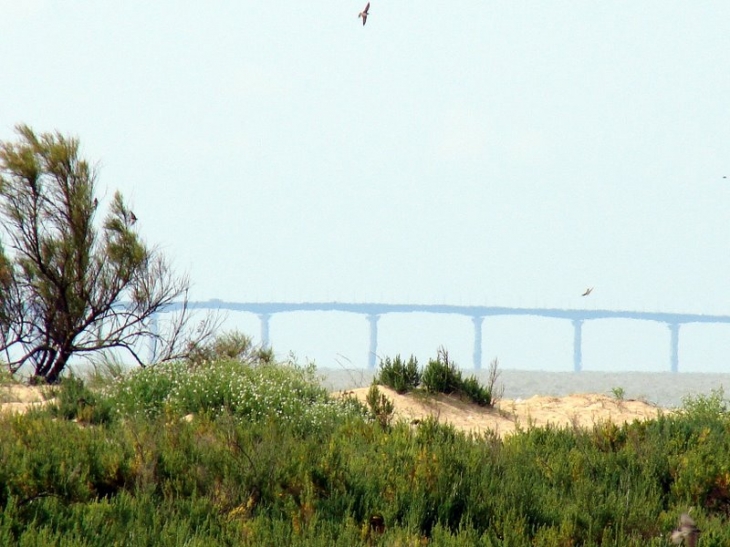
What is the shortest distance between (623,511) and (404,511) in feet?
5.47

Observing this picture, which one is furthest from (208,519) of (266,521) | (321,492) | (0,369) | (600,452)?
(0,369)

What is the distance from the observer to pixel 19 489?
6.85 m

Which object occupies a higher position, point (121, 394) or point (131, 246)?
point (131, 246)

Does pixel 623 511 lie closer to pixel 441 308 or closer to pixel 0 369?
pixel 0 369

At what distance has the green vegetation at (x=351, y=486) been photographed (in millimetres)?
6043

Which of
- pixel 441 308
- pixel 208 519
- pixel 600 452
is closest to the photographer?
pixel 208 519

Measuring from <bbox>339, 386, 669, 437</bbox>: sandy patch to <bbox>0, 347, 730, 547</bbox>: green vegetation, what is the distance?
454 cm

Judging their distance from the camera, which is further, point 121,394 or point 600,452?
point 121,394

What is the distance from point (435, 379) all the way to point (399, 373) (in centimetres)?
65

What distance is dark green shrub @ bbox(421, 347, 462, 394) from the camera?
15.8m

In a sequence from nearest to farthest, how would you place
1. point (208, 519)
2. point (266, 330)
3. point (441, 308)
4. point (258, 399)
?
1. point (208, 519)
2. point (258, 399)
3. point (266, 330)
4. point (441, 308)

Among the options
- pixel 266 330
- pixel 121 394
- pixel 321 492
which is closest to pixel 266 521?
pixel 321 492

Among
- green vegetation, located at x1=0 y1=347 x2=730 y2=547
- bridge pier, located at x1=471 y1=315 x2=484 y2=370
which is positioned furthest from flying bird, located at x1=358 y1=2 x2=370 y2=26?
bridge pier, located at x1=471 y1=315 x2=484 y2=370

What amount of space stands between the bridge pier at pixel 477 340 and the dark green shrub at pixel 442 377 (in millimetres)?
80658
